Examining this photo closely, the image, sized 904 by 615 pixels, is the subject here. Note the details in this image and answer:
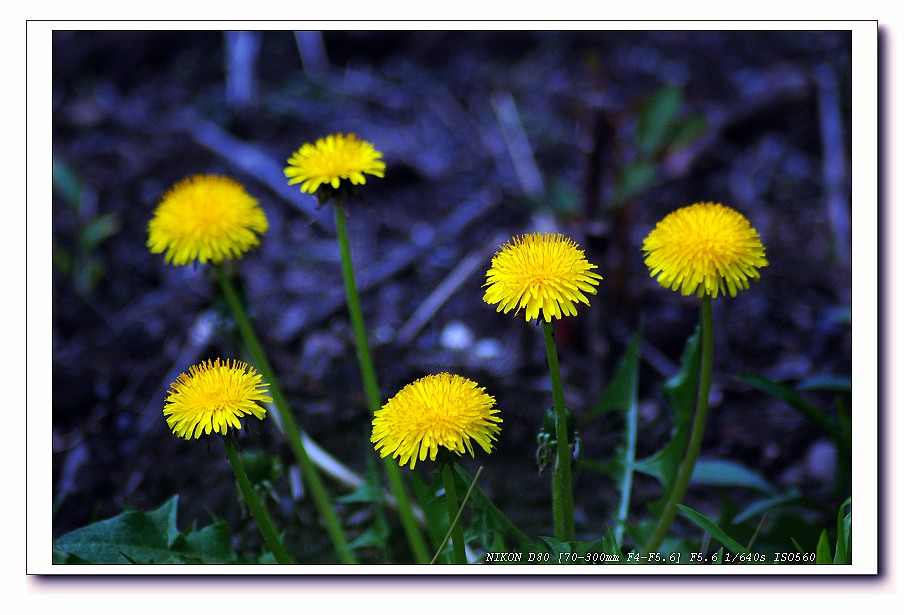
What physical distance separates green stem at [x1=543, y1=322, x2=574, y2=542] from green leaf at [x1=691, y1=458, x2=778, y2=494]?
294mm

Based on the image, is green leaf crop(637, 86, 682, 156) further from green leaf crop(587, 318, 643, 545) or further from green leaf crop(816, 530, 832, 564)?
green leaf crop(816, 530, 832, 564)

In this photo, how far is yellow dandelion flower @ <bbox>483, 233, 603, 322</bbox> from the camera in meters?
0.90

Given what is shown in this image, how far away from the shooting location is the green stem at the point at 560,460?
0.92 metres

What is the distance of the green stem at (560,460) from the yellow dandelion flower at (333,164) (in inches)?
12.5

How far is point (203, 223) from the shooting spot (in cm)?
106

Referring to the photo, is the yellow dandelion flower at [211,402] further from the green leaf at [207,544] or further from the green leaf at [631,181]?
the green leaf at [631,181]

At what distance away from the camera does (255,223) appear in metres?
1.10

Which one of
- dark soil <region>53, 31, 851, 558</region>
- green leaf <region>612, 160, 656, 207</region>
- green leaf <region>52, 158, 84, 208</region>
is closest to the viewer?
dark soil <region>53, 31, 851, 558</region>

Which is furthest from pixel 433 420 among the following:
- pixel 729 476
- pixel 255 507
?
pixel 729 476

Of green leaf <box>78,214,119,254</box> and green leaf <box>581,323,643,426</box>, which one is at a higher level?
green leaf <box>78,214,119,254</box>

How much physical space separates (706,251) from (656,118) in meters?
0.81

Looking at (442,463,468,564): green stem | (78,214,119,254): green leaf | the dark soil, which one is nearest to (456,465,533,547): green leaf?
(442,463,468,564): green stem

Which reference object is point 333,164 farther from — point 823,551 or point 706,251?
point 823,551
